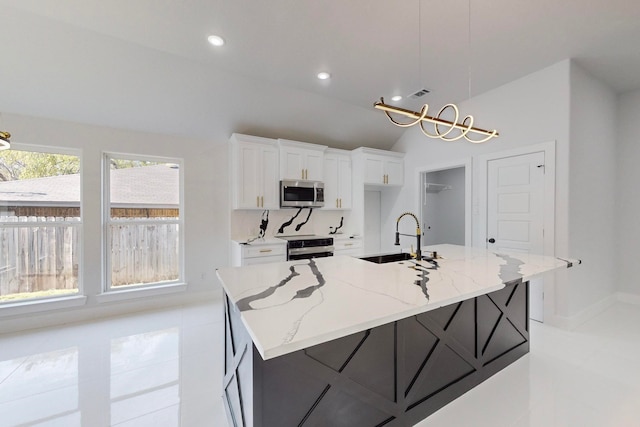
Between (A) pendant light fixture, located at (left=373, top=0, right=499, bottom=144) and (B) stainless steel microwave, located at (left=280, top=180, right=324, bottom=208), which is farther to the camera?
(B) stainless steel microwave, located at (left=280, top=180, right=324, bottom=208)

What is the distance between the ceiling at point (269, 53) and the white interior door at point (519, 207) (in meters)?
0.89

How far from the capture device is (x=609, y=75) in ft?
10.7

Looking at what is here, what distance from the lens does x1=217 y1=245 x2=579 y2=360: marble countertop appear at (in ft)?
3.25

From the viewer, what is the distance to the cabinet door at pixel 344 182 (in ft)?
15.4

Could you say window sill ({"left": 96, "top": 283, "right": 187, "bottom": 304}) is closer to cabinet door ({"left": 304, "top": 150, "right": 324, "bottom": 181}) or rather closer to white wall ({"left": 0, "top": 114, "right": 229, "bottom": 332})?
white wall ({"left": 0, "top": 114, "right": 229, "bottom": 332})

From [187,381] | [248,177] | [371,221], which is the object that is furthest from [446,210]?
[187,381]

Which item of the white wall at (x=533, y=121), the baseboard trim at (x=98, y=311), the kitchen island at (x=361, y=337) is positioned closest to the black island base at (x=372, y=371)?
→ the kitchen island at (x=361, y=337)

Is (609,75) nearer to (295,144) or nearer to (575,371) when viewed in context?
(575,371)

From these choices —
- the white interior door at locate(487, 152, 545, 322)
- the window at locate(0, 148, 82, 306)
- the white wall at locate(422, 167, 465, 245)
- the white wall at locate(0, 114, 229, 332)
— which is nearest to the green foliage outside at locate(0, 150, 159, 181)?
the window at locate(0, 148, 82, 306)

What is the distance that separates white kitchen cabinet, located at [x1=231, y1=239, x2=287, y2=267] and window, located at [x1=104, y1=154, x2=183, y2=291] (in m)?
0.97

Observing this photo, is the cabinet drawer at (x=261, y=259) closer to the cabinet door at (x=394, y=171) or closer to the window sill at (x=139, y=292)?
the window sill at (x=139, y=292)

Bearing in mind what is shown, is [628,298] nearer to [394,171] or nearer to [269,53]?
[394,171]

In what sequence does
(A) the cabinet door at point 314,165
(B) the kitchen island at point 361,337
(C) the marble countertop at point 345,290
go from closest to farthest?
(C) the marble countertop at point 345,290, (B) the kitchen island at point 361,337, (A) the cabinet door at point 314,165

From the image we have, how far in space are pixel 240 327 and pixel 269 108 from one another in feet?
10.2
